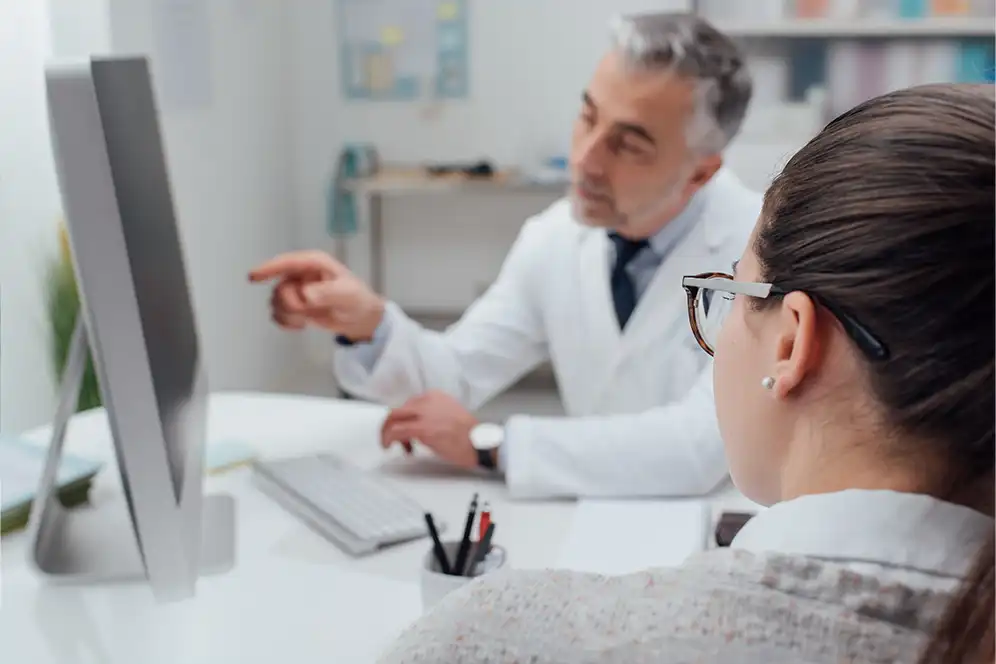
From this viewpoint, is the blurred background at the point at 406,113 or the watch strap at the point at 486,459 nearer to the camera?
the watch strap at the point at 486,459

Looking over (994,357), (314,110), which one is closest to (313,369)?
(314,110)

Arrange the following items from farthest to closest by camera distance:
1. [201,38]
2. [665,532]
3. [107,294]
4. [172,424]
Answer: [201,38], [665,532], [172,424], [107,294]

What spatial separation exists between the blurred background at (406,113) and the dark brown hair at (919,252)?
1.95 m

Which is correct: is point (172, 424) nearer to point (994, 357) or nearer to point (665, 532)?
point (665, 532)

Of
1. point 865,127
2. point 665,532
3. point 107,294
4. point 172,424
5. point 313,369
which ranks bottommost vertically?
point 313,369

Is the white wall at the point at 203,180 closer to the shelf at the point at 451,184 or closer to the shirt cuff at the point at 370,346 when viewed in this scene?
the shelf at the point at 451,184

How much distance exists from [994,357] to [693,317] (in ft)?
0.76

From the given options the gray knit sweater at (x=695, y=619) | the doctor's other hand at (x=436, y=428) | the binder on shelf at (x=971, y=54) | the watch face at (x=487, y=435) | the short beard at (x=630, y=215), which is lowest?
the watch face at (x=487, y=435)

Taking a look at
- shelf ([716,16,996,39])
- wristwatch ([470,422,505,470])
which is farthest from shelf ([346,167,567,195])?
wristwatch ([470,422,505,470])

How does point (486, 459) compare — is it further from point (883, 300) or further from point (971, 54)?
point (971, 54)

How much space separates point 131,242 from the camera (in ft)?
2.77

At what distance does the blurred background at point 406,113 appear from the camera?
272 centimetres

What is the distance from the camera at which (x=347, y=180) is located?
3256 mm

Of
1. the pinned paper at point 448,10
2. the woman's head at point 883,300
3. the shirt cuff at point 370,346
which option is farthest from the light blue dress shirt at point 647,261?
the pinned paper at point 448,10
